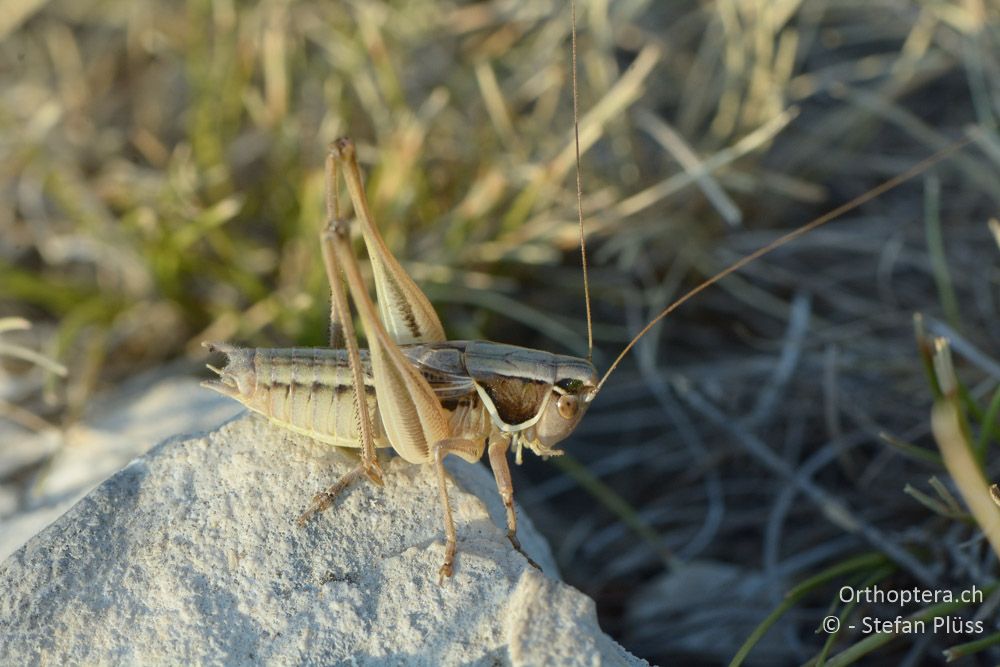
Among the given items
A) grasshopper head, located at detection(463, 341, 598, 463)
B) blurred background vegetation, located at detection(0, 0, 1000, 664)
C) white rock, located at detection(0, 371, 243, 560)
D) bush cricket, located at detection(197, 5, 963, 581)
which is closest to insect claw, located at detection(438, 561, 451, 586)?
bush cricket, located at detection(197, 5, 963, 581)

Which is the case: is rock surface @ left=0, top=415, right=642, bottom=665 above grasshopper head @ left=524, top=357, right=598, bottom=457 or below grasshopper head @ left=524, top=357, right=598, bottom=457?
below

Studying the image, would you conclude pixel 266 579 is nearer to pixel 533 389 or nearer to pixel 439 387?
pixel 439 387

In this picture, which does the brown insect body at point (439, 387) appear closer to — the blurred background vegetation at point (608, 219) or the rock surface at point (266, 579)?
the rock surface at point (266, 579)

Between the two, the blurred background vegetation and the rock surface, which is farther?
the blurred background vegetation

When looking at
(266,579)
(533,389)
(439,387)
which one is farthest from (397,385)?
(266,579)

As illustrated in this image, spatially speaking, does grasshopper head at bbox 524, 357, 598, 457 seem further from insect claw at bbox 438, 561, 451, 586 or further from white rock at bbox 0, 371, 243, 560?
white rock at bbox 0, 371, 243, 560

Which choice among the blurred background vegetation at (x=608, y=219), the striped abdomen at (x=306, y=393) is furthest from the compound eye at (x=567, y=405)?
the blurred background vegetation at (x=608, y=219)

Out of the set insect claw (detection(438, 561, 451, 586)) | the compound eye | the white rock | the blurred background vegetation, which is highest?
the blurred background vegetation

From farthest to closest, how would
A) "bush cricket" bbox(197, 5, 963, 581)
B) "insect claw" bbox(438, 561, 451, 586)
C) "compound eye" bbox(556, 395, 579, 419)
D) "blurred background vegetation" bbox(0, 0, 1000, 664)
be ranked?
"blurred background vegetation" bbox(0, 0, 1000, 664) < "compound eye" bbox(556, 395, 579, 419) < "bush cricket" bbox(197, 5, 963, 581) < "insect claw" bbox(438, 561, 451, 586)
